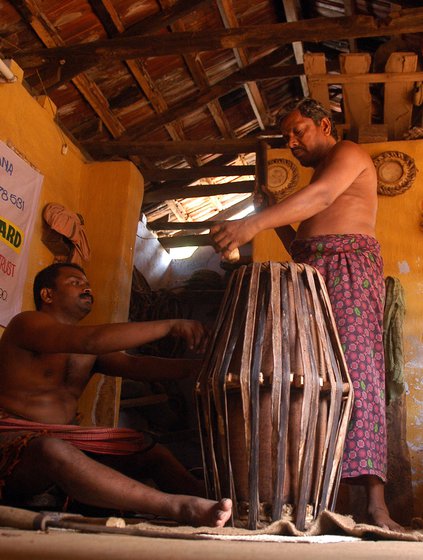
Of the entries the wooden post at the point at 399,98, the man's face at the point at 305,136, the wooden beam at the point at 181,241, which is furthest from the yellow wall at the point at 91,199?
the wooden beam at the point at 181,241

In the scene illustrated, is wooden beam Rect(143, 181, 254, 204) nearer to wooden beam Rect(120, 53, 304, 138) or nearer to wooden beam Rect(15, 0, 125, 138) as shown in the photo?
wooden beam Rect(120, 53, 304, 138)

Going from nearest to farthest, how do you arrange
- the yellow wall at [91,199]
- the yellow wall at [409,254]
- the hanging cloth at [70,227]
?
1. the yellow wall at [409,254]
2. the yellow wall at [91,199]
3. the hanging cloth at [70,227]

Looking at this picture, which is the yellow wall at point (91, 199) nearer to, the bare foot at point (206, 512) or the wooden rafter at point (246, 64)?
the wooden rafter at point (246, 64)

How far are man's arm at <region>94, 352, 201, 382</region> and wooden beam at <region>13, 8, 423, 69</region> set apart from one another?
10.1ft

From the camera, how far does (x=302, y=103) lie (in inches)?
127

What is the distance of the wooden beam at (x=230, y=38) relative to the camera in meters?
5.11

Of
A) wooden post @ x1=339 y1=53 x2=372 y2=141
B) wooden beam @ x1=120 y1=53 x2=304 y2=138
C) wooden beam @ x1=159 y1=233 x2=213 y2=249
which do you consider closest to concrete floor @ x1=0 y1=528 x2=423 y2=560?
wooden post @ x1=339 y1=53 x2=372 y2=141

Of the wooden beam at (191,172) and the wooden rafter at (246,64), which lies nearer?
the wooden rafter at (246,64)

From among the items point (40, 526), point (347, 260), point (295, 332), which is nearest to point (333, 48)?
point (347, 260)

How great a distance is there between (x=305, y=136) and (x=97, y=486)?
186cm

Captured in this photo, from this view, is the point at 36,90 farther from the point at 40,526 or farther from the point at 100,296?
the point at 40,526

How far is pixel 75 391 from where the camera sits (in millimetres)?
3133

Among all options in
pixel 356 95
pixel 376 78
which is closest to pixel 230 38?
pixel 356 95

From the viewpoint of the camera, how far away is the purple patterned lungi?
8.39ft
